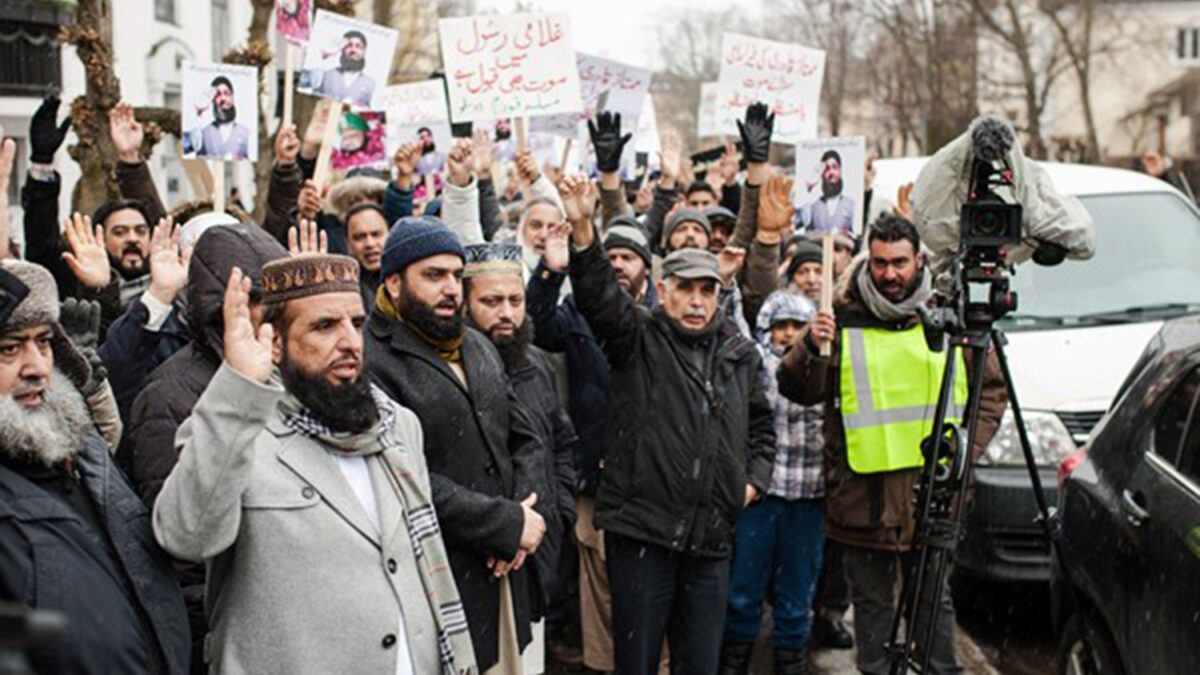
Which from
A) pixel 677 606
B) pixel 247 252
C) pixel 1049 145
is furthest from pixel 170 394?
pixel 1049 145

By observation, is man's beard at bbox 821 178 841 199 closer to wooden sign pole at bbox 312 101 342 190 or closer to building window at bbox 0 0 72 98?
wooden sign pole at bbox 312 101 342 190

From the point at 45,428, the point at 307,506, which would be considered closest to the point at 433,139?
the point at 307,506

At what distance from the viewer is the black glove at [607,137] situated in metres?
7.09

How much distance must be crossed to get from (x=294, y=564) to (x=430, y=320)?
48.0 inches

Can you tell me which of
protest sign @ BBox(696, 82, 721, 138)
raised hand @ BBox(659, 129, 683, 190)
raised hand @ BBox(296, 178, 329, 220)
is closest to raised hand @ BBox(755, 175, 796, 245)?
raised hand @ BBox(296, 178, 329, 220)

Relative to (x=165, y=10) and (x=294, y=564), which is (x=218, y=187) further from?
(x=165, y=10)

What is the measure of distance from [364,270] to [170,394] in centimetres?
284

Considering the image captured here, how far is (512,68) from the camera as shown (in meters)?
7.87

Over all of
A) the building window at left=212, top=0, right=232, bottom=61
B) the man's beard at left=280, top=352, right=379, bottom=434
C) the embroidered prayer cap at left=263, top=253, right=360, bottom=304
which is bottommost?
the man's beard at left=280, top=352, right=379, bottom=434

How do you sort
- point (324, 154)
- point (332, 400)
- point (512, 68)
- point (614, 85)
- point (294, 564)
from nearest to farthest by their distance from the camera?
point (294, 564), point (332, 400), point (324, 154), point (512, 68), point (614, 85)

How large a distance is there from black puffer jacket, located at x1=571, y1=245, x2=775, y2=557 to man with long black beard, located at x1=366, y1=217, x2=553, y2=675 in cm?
92

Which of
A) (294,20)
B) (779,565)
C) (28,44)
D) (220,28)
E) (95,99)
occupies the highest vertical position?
(220,28)

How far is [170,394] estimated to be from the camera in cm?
362

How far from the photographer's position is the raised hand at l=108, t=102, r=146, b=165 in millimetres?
6770
